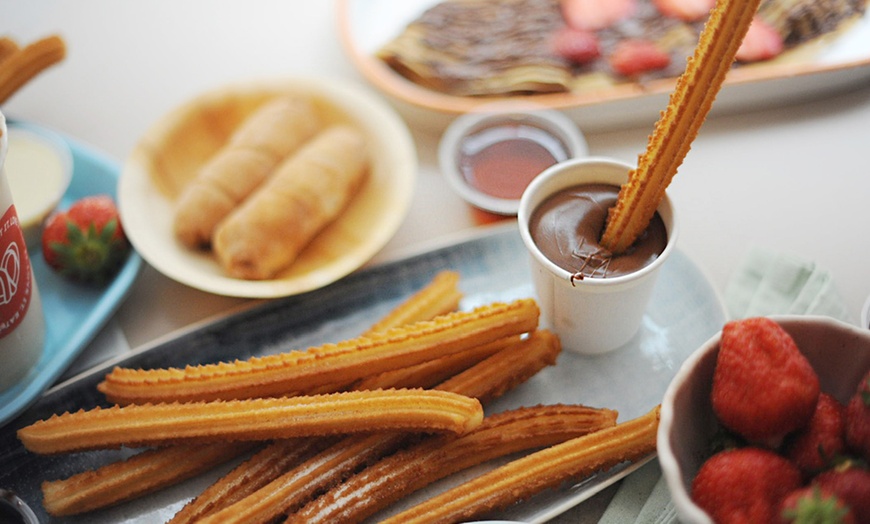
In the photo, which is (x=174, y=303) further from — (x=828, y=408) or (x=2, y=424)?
(x=828, y=408)

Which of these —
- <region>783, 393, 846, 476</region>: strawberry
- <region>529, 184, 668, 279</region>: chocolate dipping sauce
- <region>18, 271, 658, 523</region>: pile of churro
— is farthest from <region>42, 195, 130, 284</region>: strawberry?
<region>783, 393, 846, 476</region>: strawberry

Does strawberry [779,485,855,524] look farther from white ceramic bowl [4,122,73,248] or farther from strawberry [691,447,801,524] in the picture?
white ceramic bowl [4,122,73,248]

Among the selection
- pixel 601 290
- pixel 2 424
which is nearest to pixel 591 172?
pixel 601 290

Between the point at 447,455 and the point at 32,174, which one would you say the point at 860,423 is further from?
the point at 32,174

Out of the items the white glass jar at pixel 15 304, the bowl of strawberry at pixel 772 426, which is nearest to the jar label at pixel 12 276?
the white glass jar at pixel 15 304

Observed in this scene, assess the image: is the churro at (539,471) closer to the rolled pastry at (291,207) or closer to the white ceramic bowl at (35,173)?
the rolled pastry at (291,207)

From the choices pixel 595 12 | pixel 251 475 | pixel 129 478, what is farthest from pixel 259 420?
pixel 595 12

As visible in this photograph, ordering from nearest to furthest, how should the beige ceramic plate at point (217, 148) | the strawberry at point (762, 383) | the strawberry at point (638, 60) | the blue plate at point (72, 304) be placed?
1. the strawberry at point (762, 383)
2. the blue plate at point (72, 304)
3. the beige ceramic plate at point (217, 148)
4. the strawberry at point (638, 60)
